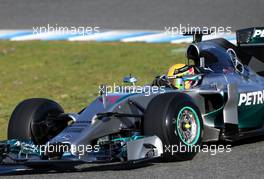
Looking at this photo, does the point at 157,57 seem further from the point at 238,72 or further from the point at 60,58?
the point at 238,72

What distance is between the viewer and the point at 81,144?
7.25 m

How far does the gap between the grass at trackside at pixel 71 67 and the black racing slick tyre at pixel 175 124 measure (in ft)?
13.2

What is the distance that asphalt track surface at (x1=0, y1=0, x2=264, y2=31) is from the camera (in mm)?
15445

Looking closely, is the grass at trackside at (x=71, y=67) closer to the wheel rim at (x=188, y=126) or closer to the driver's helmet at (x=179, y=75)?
the driver's helmet at (x=179, y=75)

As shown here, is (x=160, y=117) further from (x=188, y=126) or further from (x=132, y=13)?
(x=132, y=13)

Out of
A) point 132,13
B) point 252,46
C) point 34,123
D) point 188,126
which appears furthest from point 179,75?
point 132,13

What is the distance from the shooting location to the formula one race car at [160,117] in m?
7.23

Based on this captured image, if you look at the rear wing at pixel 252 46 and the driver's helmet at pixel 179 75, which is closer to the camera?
the driver's helmet at pixel 179 75

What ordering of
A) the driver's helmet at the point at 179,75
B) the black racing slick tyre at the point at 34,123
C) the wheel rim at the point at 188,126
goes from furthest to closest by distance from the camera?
the driver's helmet at the point at 179,75 → the black racing slick tyre at the point at 34,123 → the wheel rim at the point at 188,126

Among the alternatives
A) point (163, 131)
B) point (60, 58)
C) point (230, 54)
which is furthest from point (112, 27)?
point (163, 131)

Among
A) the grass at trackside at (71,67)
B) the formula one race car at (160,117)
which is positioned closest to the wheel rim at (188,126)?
the formula one race car at (160,117)

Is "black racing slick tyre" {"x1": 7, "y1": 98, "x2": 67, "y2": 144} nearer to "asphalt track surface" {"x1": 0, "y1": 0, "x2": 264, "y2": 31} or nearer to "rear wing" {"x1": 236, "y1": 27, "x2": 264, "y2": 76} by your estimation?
"rear wing" {"x1": 236, "y1": 27, "x2": 264, "y2": 76}

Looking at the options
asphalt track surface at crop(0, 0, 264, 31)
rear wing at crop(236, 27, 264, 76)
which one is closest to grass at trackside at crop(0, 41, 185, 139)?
asphalt track surface at crop(0, 0, 264, 31)

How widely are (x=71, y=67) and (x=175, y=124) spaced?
23.3ft
